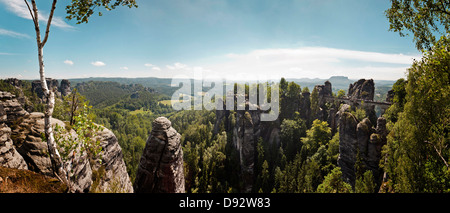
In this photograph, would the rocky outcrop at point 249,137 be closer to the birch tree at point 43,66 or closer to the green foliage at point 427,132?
the green foliage at point 427,132

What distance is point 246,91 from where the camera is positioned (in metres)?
60.2

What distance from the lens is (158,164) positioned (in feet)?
45.8

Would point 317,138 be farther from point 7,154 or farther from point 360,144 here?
point 7,154

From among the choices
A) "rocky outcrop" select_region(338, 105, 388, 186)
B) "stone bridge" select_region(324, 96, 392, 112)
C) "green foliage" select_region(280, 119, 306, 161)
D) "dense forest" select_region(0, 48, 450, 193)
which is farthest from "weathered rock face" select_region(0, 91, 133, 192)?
"stone bridge" select_region(324, 96, 392, 112)

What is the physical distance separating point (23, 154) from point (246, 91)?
179 feet

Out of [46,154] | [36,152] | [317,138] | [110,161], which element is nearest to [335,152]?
[317,138]

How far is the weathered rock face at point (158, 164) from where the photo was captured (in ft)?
45.6

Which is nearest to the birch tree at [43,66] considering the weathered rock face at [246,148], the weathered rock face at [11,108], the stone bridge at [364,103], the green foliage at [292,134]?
the weathered rock face at [11,108]

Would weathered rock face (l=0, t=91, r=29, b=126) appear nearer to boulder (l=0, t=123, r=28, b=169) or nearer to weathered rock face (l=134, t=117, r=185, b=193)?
boulder (l=0, t=123, r=28, b=169)

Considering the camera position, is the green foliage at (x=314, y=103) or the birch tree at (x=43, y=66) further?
the green foliage at (x=314, y=103)

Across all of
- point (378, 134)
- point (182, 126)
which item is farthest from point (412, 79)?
point (182, 126)

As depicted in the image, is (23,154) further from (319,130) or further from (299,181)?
(319,130)

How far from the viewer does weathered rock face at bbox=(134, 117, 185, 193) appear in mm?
13914

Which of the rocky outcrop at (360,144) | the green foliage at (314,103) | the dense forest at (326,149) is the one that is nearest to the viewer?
the dense forest at (326,149)
